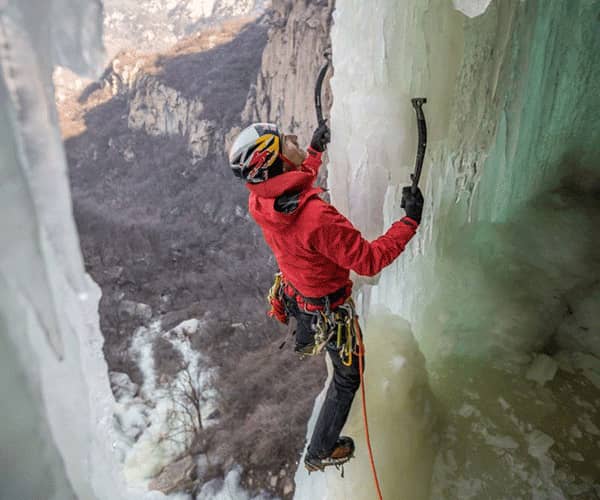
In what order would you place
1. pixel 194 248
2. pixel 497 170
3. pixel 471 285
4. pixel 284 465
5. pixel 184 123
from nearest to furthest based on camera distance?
pixel 471 285 < pixel 497 170 < pixel 284 465 < pixel 194 248 < pixel 184 123

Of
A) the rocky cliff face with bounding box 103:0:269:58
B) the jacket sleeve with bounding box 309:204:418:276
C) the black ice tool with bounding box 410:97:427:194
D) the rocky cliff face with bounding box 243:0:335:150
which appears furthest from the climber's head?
the rocky cliff face with bounding box 103:0:269:58

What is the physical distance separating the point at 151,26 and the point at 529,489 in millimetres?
47178

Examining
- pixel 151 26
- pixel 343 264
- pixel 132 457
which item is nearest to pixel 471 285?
pixel 343 264

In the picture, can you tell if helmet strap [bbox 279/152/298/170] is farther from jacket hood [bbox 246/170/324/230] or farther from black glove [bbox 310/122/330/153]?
black glove [bbox 310/122/330/153]

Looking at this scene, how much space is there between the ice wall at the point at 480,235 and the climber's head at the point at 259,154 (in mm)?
790

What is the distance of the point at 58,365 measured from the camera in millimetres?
943

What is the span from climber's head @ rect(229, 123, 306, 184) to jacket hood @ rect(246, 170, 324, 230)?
0.05 m

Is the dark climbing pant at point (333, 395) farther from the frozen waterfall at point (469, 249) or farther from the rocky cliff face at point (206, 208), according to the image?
the rocky cliff face at point (206, 208)

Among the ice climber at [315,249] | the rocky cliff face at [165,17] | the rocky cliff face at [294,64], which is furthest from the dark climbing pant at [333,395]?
the rocky cliff face at [165,17]

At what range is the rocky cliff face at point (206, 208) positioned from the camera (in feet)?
37.3

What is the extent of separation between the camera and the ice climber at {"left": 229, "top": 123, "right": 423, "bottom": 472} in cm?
154

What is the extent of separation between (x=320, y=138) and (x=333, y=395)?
1.12 m

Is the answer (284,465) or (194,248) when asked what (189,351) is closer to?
(284,465)

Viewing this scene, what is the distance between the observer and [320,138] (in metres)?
2.12
